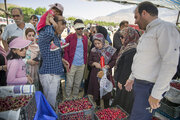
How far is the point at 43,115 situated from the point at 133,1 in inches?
194

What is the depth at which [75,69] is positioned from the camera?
3377mm

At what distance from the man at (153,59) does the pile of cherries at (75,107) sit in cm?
88

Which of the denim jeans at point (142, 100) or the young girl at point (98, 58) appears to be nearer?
the denim jeans at point (142, 100)

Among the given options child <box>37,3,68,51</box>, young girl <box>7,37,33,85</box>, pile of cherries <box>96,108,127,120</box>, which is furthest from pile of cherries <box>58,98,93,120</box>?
child <box>37,3,68,51</box>

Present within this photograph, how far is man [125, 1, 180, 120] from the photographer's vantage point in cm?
123

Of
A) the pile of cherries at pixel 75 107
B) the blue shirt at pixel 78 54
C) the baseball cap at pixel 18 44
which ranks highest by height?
the baseball cap at pixel 18 44

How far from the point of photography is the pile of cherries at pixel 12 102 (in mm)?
1318

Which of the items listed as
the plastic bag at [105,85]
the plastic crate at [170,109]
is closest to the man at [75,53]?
the plastic bag at [105,85]

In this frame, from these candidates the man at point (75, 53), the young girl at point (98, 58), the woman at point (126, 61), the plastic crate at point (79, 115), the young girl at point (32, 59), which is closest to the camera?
the plastic crate at point (79, 115)

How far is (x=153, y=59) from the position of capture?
147 cm

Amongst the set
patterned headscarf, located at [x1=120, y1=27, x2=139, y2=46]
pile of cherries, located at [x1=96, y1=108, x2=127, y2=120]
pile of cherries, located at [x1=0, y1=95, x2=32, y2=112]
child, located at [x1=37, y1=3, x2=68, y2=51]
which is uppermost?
child, located at [x1=37, y1=3, x2=68, y2=51]

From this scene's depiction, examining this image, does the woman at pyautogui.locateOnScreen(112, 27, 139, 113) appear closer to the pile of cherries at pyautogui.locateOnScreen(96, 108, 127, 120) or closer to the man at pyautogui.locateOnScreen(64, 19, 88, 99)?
the pile of cherries at pyautogui.locateOnScreen(96, 108, 127, 120)

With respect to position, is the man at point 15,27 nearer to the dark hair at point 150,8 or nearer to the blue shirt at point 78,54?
the blue shirt at point 78,54

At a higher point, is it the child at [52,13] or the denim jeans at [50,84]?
the child at [52,13]
